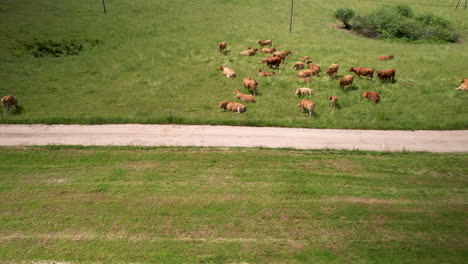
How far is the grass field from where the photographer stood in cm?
2272

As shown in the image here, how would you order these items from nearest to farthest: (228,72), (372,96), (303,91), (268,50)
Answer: (372,96), (303,91), (228,72), (268,50)

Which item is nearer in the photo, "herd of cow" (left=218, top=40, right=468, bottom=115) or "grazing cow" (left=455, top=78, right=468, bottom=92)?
"herd of cow" (left=218, top=40, right=468, bottom=115)

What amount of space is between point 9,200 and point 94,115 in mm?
8688

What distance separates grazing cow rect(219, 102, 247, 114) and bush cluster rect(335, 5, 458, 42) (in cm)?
3370

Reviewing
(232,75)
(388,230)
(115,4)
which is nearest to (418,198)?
(388,230)

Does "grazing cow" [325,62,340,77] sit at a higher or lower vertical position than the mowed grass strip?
higher

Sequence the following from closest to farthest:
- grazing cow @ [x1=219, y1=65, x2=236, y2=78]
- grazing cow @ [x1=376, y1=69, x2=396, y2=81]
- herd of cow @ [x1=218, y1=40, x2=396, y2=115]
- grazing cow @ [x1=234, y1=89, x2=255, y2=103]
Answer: herd of cow @ [x1=218, y1=40, x2=396, y2=115]
grazing cow @ [x1=234, y1=89, x2=255, y2=103]
grazing cow @ [x1=376, y1=69, x2=396, y2=81]
grazing cow @ [x1=219, y1=65, x2=236, y2=78]

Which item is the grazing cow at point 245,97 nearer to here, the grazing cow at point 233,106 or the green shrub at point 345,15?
the grazing cow at point 233,106

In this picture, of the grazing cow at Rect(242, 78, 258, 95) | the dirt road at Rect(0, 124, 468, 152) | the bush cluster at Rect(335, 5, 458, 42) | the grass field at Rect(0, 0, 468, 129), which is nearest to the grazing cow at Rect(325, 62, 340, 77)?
the grass field at Rect(0, 0, 468, 129)

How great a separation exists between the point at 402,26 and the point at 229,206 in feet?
144

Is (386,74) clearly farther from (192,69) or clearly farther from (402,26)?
(402,26)

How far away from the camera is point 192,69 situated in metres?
31.4

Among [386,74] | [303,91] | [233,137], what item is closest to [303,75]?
[303,91]

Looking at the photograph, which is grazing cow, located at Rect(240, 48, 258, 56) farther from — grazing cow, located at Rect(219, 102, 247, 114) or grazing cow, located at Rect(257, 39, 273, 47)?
grazing cow, located at Rect(219, 102, 247, 114)
